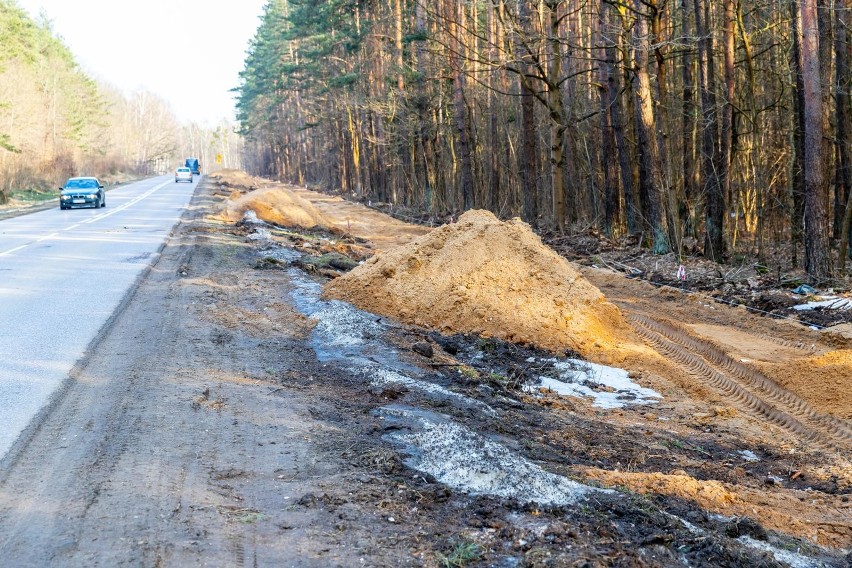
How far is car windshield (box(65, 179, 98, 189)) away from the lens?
3922 cm

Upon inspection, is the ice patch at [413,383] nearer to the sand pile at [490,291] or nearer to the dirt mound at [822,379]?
the sand pile at [490,291]

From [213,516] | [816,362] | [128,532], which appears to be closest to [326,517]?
[213,516]

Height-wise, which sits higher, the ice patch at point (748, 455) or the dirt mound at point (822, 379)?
the dirt mound at point (822, 379)

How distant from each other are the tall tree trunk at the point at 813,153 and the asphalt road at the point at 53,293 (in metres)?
12.9

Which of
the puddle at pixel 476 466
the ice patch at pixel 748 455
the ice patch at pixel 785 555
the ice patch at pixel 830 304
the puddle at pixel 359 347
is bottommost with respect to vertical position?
the ice patch at pixel 748 455

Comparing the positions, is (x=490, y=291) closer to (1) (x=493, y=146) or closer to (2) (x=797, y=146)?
(2) (x=797, y=146)

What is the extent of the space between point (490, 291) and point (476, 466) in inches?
273

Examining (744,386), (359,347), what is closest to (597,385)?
(744,386)

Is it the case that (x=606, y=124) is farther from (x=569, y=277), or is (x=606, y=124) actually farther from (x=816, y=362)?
(x=816, y=362)

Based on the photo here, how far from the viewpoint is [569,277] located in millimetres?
13000

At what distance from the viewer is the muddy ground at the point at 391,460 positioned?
4535 millimetres

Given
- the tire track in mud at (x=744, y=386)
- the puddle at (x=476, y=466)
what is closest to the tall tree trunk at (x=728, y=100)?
the tire track in mud at (x=744, y=386)

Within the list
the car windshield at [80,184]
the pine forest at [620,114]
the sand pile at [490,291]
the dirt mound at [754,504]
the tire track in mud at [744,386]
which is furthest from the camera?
the car windshield at [80,184]

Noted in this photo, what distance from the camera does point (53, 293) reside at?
44.5ft
